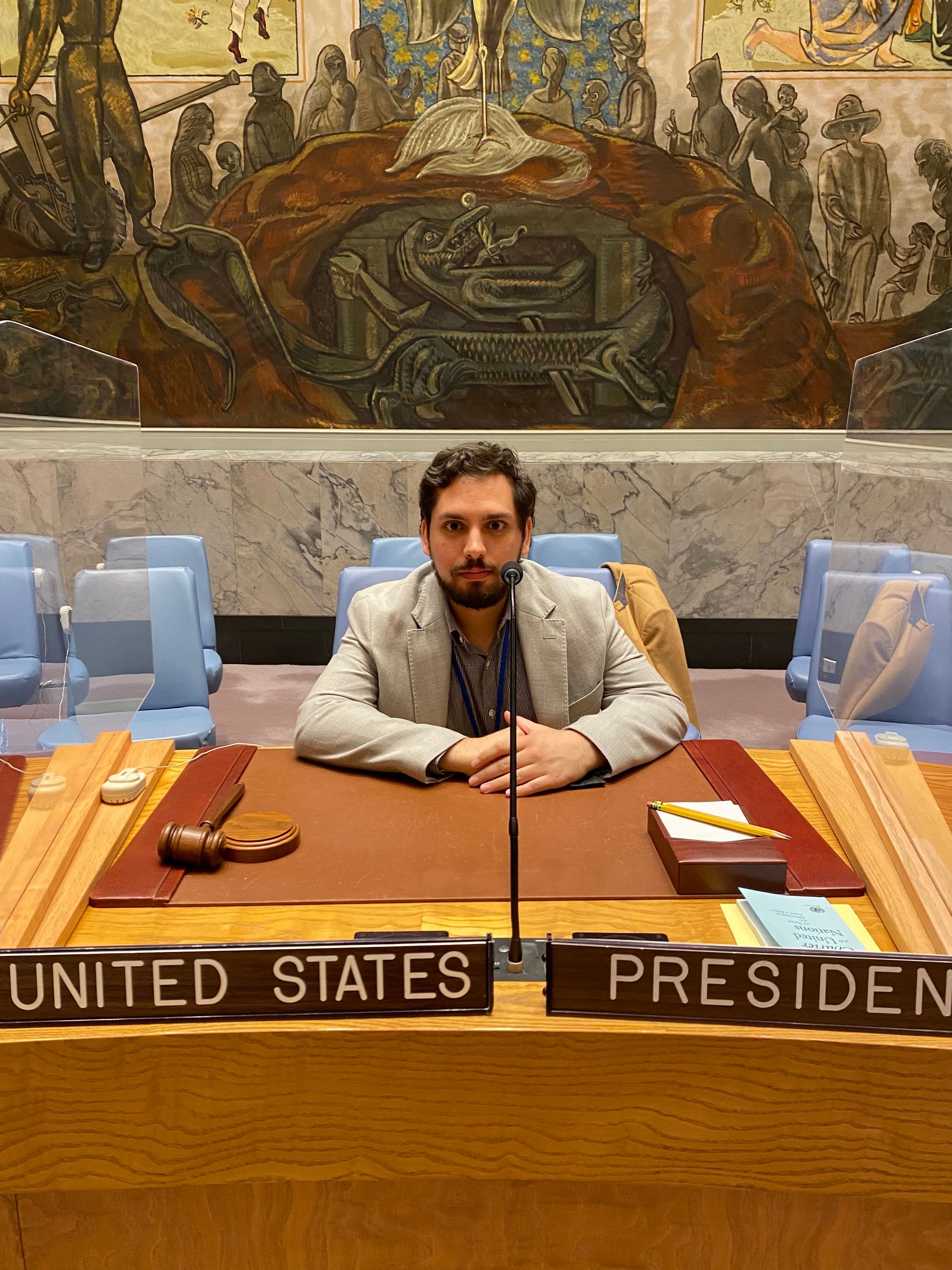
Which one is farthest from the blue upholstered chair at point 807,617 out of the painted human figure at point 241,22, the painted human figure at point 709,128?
the painted human figure at point 241,22

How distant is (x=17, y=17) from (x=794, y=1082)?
7.86m

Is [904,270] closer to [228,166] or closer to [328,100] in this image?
[328,100]

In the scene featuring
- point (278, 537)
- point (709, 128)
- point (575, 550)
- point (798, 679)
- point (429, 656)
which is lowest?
point (278, 537)

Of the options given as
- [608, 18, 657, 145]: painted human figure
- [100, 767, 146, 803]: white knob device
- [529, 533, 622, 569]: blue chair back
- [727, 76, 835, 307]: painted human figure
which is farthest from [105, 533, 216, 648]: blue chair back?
[727, 76, 835, 307]: painted human figure

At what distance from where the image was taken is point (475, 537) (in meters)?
2.40

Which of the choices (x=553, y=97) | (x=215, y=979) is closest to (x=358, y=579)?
(x=215, y=979)

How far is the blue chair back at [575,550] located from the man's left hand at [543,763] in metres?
2.52

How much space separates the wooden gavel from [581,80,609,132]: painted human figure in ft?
20.8

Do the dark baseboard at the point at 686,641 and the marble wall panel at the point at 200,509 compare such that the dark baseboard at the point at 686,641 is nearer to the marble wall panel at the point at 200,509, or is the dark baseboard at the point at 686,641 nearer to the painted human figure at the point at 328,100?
the marble wall panel at the point at 200,509

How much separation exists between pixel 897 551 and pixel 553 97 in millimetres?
5981

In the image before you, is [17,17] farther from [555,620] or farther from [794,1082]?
[794,1082]

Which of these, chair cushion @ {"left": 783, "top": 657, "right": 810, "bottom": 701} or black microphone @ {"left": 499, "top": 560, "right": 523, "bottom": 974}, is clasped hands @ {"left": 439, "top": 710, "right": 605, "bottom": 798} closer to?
black microphone @ {"left": 499, "top": 560, "right": 523, "bottom": 974}

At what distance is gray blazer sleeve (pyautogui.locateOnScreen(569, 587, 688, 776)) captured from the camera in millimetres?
2178

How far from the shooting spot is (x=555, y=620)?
250 centimetres
